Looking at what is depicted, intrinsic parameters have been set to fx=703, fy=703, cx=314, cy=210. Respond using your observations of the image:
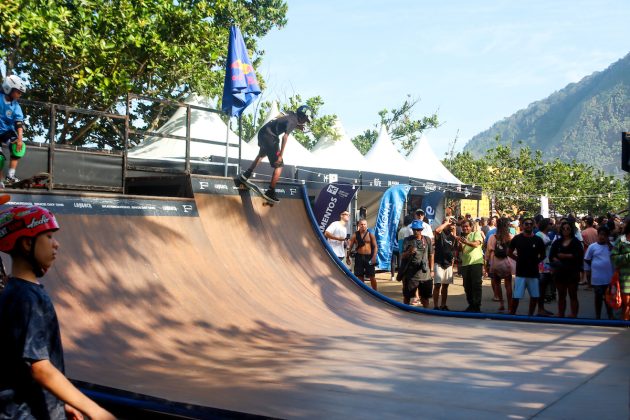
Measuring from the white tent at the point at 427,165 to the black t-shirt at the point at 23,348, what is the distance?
22.7 m

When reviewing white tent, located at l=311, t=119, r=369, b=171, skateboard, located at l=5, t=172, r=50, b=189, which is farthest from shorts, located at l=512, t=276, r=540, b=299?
white tent, located at l=311, t=119, r=369, b=171

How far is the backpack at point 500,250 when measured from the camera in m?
11.9

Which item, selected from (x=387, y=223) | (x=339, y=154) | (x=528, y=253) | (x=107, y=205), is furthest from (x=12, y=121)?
(x=339, y=154)

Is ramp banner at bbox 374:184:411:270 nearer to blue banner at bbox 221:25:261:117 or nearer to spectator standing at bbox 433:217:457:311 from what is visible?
spectator standing at bbox 433:217:457:311

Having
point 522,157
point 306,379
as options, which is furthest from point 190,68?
point 522,157

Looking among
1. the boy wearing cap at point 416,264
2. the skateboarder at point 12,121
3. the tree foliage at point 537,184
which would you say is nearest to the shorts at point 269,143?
the boy wearing cap at point 416,264

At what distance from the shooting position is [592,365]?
258 inches

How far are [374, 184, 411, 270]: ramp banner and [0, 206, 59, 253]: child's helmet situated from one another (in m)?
14.5

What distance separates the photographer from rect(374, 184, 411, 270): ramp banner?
1700 cm

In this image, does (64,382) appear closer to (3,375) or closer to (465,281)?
(3,375)

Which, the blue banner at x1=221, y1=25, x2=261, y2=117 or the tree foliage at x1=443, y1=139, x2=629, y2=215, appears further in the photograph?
the tree foliage at x1=443, y1=139, x2=629, y2=215

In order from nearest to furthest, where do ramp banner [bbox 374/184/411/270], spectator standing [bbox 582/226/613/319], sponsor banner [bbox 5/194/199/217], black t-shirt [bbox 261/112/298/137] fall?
sponsor banner [bbox 5/194/199/217], spectator standing [bbox 582/226/613/319], black t-shirt [bbox 261/112/298/137], ramp banner [bbox 374/184/411/270]

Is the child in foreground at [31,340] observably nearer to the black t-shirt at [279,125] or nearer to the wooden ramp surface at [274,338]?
the wooden ramp surface at [274,338]

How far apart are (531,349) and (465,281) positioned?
4445 millimetres
